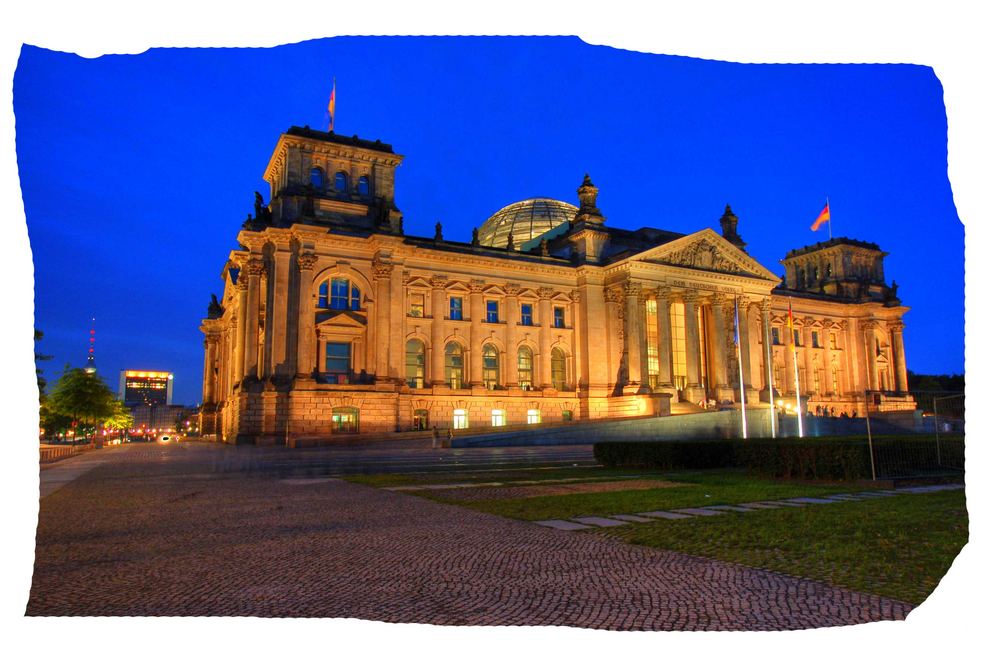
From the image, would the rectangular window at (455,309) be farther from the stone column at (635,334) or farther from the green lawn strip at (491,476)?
the green lawn strip at (491,476)

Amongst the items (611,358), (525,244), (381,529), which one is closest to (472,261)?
(611,358)

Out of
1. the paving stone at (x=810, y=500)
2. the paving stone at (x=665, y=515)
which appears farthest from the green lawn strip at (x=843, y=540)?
the paving stone at (x=810, y=500)

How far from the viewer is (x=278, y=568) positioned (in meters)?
8.47

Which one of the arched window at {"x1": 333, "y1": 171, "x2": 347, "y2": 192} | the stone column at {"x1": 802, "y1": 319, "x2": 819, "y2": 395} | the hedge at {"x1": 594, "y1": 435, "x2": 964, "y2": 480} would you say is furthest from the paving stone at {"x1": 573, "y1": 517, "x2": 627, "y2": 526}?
the stone column at {"x1": 802, "y1": 319, "x2": 819, "y2": 395}

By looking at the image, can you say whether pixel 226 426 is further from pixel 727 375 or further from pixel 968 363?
pixel 968 363

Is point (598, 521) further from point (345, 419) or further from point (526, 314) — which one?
point (526, 314)

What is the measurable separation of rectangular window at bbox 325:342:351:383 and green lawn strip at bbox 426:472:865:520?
35.7 meters

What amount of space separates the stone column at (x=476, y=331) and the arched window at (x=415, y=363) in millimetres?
4128

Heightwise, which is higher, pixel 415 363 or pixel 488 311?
pixel 488 311

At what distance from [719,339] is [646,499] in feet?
175

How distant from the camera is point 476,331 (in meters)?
59.9

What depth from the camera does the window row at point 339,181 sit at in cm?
5419

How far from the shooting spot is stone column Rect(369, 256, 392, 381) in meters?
52.2

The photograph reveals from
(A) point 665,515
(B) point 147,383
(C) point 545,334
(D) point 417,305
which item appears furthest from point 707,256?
(A) point 665,515
